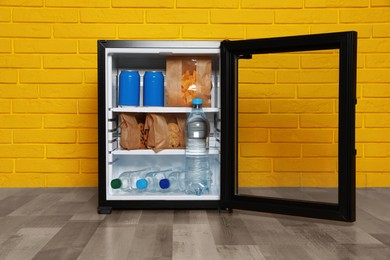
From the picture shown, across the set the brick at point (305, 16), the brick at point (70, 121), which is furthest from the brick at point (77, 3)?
the brick at point (305, 16)

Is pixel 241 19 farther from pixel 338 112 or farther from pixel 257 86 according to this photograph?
pixel 338 112

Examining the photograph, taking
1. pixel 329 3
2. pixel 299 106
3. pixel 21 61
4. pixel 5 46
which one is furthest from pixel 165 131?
pixel 329 3

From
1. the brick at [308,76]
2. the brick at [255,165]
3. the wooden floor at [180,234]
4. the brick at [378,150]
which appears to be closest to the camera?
the wooden floor at [180,234]

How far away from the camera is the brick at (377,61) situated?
3.51m

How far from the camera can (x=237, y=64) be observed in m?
2.67

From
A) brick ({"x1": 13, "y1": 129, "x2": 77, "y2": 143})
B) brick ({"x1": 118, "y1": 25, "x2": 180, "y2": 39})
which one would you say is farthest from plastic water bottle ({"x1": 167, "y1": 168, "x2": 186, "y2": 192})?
brick ({"x1": 118, "y1": 25, "x2": 180, "y2": 39})

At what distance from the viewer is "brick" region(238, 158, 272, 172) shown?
342 centimetres

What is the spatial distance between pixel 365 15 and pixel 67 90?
2046mm

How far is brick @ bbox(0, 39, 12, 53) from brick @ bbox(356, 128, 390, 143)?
93.8 inches

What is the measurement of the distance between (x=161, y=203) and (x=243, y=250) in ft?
2.71

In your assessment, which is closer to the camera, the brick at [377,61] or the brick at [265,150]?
the brick at [265,150]

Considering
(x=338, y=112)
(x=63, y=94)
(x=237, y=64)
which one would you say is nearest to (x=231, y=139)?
(x=237, y=64)

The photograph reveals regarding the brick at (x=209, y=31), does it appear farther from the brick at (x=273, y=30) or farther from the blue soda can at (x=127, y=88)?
the blue soda can at (x=127, y=88)

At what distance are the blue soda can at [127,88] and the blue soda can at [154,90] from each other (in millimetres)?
61
